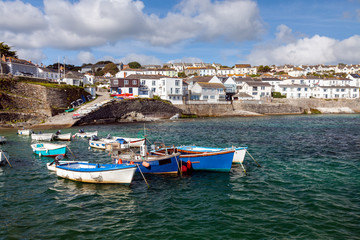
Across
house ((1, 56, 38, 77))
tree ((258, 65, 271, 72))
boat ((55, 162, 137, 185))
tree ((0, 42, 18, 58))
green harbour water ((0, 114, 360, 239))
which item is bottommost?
green harbour water ((0, 114, 360, 239))

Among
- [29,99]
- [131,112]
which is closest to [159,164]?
[131,112]

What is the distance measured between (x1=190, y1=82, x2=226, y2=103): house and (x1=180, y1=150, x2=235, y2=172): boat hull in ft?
215

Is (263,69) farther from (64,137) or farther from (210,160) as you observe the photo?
(210,160)

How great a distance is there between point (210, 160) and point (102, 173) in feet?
29.0

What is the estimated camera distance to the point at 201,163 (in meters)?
21.1

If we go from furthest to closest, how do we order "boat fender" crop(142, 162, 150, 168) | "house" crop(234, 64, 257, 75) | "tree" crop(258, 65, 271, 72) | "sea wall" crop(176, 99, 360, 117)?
"tree" crop(258, 65, 271, 72) < "house" crop(234, 64, 257, 75) < "sea wall" crop(176, 99, 360, 117) < "boat fender" crop(142, 162, 150, 168)

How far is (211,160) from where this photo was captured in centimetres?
2081

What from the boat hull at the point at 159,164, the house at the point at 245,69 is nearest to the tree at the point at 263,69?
the house at the point at 245,69

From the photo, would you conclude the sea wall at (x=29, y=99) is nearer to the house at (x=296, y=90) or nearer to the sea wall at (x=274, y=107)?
the sea wall at (x=274, y=107)

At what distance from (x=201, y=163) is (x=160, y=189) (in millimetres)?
5167

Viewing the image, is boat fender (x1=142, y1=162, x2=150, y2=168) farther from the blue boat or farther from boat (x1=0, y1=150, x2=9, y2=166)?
boat (x1=0, y1=150, x2=9, y2=166)

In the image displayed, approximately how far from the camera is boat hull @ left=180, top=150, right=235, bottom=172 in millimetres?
20531

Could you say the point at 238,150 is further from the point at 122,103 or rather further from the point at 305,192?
the point at 122,103

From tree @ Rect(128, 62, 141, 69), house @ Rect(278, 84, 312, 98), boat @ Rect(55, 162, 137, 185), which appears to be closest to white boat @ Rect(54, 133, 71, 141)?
boat @ Rect(55, 162, 137, 185)
